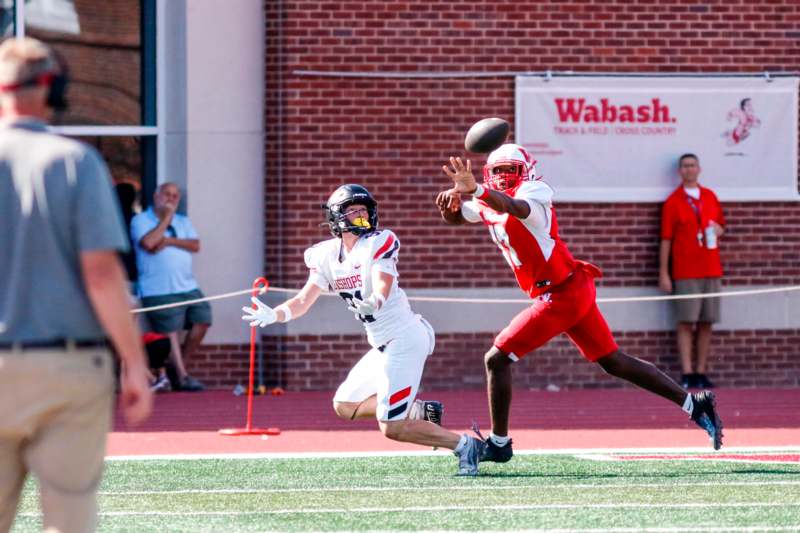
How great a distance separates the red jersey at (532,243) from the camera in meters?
9.61

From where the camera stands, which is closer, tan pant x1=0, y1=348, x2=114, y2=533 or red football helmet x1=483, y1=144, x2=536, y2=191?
tan pant x1=0, y1=348, x2=114, y2=533

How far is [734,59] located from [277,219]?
4893 mm

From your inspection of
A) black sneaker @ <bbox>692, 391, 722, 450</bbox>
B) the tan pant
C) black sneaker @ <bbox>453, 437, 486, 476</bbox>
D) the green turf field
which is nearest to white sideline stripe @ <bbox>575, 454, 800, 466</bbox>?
the green turf field

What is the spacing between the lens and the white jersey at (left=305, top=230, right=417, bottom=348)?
9.08 metres

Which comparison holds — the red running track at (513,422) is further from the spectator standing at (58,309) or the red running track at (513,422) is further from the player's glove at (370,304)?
the spectator standing at (58,309)

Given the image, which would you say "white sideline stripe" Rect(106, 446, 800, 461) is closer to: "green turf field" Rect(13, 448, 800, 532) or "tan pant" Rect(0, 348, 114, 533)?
"green turf field" Rect(13, 448, 800, 532)

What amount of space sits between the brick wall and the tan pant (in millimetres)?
10994

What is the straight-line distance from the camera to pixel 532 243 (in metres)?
9.65

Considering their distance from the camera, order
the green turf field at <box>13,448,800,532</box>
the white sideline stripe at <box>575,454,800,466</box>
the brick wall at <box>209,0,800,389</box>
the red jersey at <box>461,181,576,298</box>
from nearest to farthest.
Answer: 1. the green turf field at <box>13,448,800,532</box>
2. the red jersey at <box>461,181,576,298</box>
3. the white sideline stripe at <box>575,454,800,466</box>
4. the brick wall at <box>209,0,800,389</box>

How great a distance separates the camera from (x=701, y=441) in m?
11.5

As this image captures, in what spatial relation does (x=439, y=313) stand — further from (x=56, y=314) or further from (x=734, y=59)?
(x=56, y=314)

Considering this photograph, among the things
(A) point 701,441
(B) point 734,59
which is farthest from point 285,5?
(A) point 701,441

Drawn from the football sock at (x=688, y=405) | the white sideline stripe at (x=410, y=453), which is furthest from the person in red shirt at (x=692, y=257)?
the football sock at (x=688, y=405)

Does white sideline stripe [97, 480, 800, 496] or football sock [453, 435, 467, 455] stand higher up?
football sock [453, 435, 467, 455]
